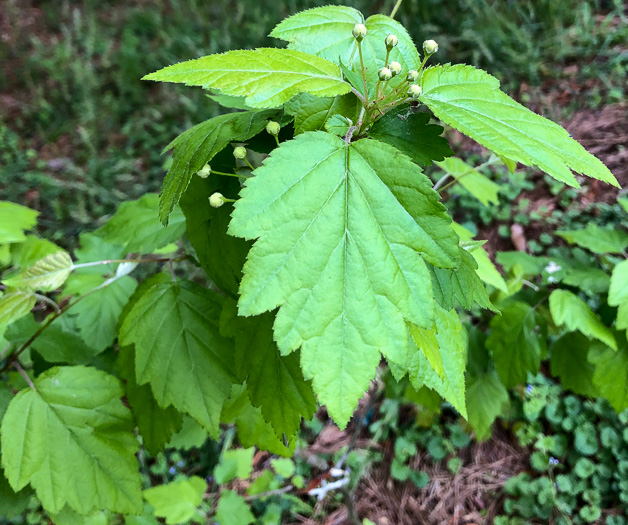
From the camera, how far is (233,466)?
2.65 metres

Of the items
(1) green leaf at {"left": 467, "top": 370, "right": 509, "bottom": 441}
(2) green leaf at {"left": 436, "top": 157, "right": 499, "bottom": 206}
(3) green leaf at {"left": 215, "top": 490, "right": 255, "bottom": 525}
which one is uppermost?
(2) green leaf at {"left": 436, "top": 157, "right": 499, "bottom": 206}

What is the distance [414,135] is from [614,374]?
4.61 feet

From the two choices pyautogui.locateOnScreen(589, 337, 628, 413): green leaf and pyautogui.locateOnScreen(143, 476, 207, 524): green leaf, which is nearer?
pyautogui.locateOnScreen(589, 337, 628, 413): green leaf

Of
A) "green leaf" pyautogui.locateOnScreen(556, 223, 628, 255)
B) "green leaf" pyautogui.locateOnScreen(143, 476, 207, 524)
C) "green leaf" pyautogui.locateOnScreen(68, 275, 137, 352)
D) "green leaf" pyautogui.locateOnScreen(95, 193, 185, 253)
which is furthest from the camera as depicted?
"green leaf" pyautogui.locateOnScreen(143, 476, 207, 524)

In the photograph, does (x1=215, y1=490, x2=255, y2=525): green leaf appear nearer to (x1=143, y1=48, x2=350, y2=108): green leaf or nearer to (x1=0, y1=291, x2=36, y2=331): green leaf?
(x1=0, y1=291, x2=36, y2=331): green leaf

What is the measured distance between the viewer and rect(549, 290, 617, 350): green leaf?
5.42 ft

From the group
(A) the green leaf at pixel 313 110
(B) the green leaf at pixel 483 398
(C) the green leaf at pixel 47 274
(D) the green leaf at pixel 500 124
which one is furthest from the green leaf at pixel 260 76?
(B) the green leaf at pixel 483 398

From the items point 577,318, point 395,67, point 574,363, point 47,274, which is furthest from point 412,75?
point 574,363

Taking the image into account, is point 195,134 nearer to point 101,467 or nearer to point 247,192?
point 247,192

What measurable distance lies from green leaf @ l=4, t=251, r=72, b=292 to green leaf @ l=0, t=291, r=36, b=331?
0.02 metres

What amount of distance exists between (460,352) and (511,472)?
230 cm

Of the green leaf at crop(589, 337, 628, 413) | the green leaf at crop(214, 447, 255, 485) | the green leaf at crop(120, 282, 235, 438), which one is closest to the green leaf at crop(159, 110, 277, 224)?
the green leaf at crop(120, 282, 235, 438)

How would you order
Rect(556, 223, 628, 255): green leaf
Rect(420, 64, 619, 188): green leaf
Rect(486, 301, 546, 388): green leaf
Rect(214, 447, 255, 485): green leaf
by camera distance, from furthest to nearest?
Rect(214, 447, 255, 485): green leaf < Rect(556, 223, 628, 255): green leaf < Rect(486, 301, 546, 388): green leaf < Rect(420, 64, 619, 188): green leaf

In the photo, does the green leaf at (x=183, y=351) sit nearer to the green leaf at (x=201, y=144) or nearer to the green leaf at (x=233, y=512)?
the green leaf at (x=201, y=144)
